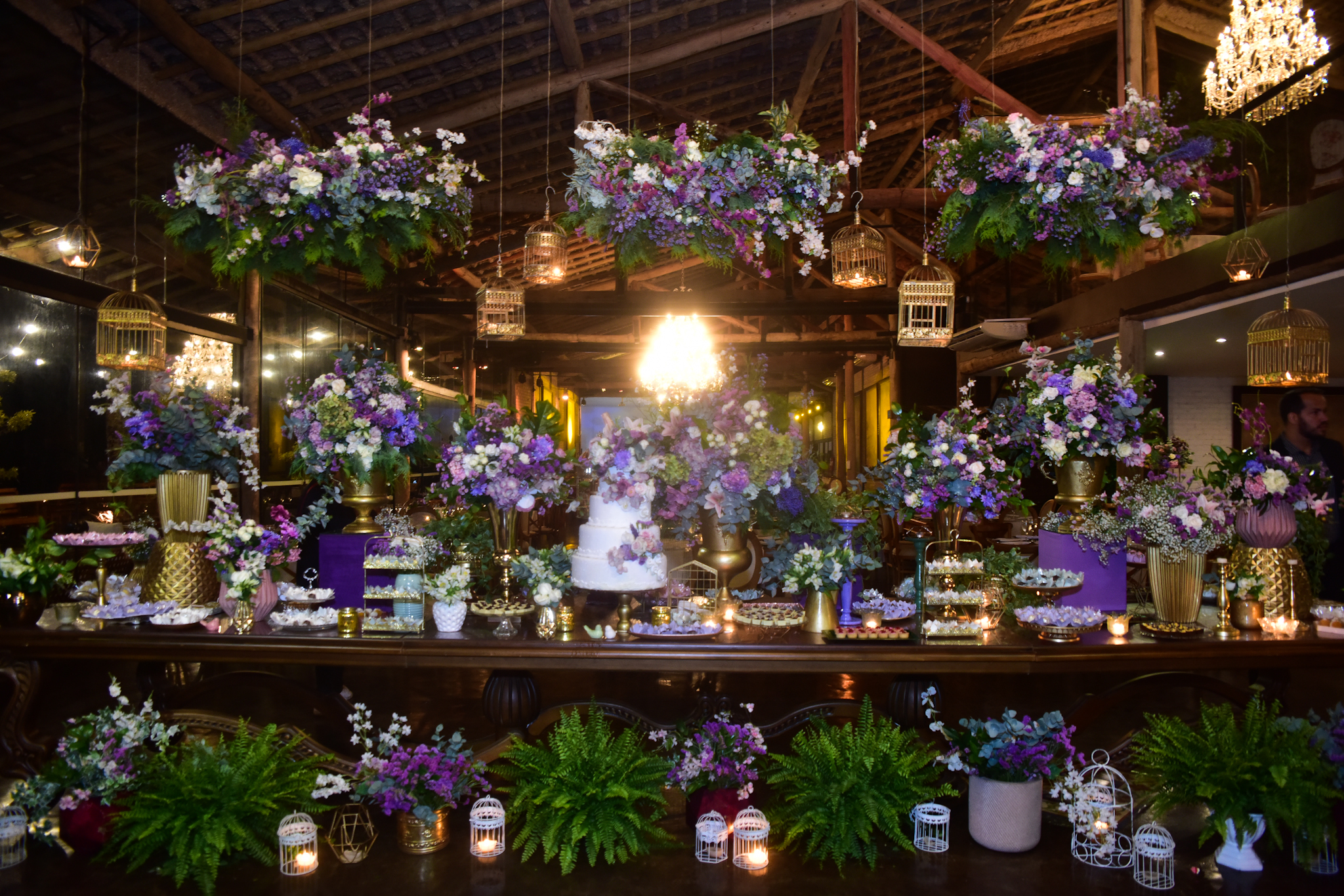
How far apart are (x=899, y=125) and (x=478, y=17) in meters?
6.01

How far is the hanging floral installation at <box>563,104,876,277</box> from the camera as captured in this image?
316 cm

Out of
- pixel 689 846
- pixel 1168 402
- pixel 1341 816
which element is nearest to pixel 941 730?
pixel 689 846

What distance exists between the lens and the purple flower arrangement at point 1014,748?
314cm

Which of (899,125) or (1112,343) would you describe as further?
(899,125)

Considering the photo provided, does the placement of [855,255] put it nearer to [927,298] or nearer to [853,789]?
[927,298]

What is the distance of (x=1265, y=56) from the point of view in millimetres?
6082

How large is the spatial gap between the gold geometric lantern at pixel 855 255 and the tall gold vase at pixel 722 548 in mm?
3637

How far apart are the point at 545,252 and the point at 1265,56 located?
18.1 feet

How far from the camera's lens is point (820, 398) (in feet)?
78.1

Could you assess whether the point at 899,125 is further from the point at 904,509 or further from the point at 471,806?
the point at 471,806

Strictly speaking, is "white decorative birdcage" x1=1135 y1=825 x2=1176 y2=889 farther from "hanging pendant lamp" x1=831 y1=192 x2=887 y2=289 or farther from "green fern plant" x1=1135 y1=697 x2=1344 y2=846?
"hanging pendant lamp" x1=831 y1=192 x2=887 y2=289

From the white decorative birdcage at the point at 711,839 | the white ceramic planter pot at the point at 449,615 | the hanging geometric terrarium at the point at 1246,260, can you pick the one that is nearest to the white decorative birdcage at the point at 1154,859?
the white decorative birdcage at the point at 711,839

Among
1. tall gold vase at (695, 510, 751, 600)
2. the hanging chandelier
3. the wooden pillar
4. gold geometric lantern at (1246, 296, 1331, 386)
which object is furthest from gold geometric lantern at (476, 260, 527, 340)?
gold geometric lantern at (1246, 296, 1331, 386)

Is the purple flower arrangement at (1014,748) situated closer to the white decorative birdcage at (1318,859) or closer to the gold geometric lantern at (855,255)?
the white decorative birdcage at (1318,859)
